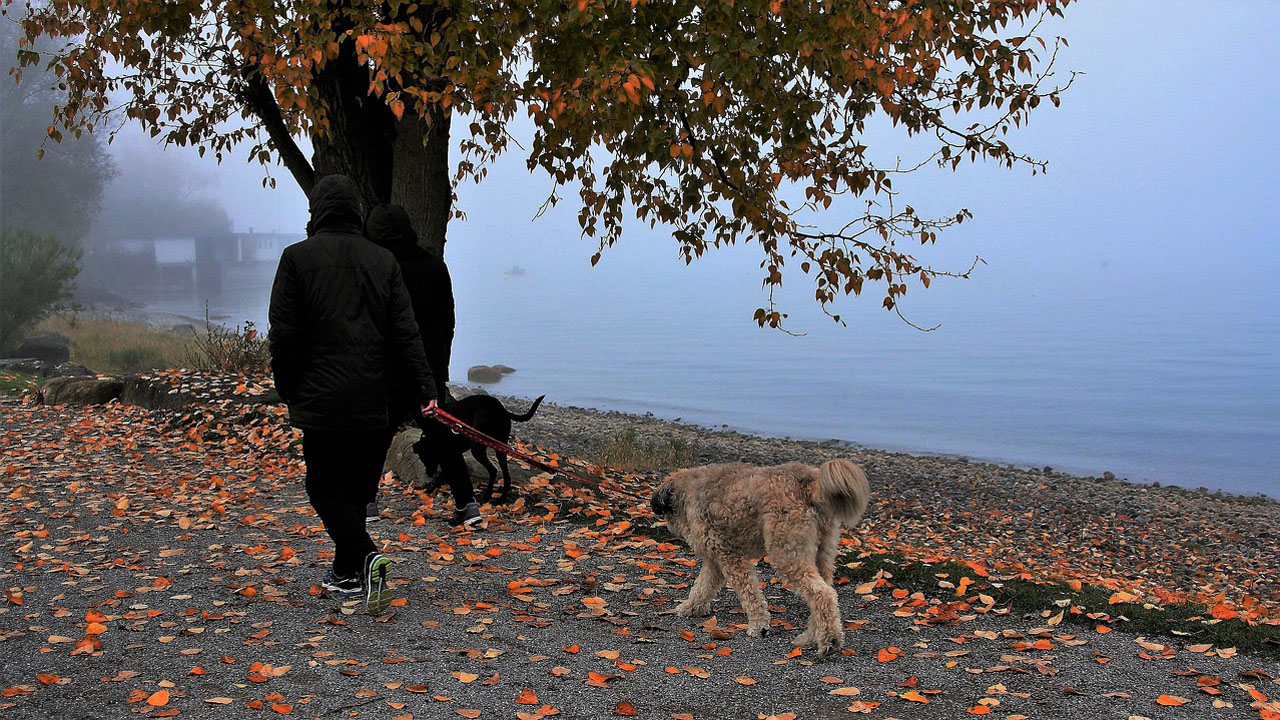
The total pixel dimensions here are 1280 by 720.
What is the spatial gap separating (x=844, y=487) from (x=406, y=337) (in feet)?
8.28

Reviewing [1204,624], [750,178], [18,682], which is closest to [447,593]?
[18,682]

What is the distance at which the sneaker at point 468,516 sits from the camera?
8102mm

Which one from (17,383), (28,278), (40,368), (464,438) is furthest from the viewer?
(28,278)

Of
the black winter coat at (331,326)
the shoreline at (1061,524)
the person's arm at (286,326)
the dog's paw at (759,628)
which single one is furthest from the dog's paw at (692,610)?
the person's arm at (286,326)

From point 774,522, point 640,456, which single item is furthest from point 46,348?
point 774,522

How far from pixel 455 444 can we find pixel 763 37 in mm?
4489

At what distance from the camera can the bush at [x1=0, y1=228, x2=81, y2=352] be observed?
2720 centimetres

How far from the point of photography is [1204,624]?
5.61m

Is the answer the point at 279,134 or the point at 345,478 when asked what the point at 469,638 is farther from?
the point at 279,134

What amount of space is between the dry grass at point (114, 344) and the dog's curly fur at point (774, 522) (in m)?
22.7

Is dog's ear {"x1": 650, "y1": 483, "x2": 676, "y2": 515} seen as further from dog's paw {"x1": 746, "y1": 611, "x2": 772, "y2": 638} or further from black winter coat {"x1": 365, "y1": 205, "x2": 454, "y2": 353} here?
black winter coat {"x1": 365, "y1": 205, "x2": 454, "y2": 353}

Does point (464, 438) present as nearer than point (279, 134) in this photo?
Yes

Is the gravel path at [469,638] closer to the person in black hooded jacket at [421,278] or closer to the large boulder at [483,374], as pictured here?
the person in black hooded jacket at [421,278]

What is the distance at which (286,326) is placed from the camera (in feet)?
17.3
